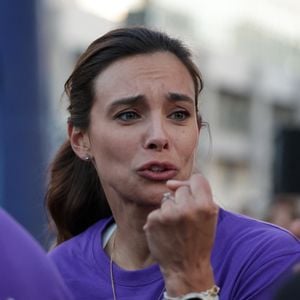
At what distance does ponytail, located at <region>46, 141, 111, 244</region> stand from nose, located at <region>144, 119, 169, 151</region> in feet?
2.03

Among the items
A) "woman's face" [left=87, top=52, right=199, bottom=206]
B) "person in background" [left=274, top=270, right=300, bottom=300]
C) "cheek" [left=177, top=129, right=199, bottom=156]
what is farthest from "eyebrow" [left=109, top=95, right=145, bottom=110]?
"person in background" [left=274, top=270, right=300, bottom=300]

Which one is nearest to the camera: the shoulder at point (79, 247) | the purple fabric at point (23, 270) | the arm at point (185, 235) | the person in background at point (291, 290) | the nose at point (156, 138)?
the person in background at point (291, 290)

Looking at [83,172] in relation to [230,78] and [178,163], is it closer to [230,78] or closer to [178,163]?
[178,163]

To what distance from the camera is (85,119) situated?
2707mm

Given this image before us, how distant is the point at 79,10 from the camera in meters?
32.4

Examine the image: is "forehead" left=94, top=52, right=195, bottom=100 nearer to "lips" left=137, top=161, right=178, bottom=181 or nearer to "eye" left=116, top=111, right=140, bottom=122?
"eye" left=116, top=111, right=140, bottom=122

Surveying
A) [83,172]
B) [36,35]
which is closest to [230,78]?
[36,35]

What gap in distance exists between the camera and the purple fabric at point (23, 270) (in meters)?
1.77

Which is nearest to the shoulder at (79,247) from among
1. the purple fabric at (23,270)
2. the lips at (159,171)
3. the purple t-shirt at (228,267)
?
the purple t-shirt at (228,267)

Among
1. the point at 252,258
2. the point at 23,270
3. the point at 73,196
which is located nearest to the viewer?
the point at 23,270

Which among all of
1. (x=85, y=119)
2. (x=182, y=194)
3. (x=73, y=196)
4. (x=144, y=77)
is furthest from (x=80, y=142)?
(x=182, y=194)

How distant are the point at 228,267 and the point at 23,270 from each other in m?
0.68

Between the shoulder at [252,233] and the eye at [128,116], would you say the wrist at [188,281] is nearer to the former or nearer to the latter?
the shoulder at [252,233]

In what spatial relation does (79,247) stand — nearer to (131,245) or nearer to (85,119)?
(131,245)
